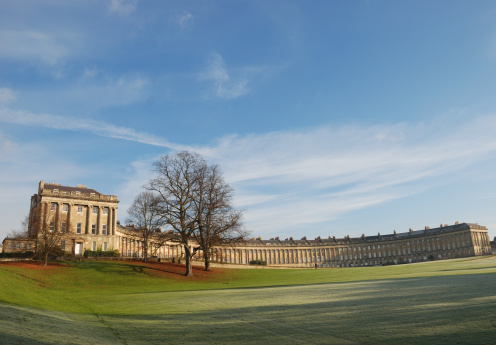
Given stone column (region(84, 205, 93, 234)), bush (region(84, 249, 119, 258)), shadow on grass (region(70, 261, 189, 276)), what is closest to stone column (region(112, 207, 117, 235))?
stone column (region(84, 205, 93, 234))

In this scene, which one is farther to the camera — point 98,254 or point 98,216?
point 98,216

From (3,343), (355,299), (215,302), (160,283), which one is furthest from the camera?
(160,283)

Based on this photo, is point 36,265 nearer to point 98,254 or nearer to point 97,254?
point 97,254

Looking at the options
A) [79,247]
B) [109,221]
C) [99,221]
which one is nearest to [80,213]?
[99,221]

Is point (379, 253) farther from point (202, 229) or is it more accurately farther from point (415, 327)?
point (415, 327)

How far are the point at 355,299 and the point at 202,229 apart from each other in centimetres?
4183

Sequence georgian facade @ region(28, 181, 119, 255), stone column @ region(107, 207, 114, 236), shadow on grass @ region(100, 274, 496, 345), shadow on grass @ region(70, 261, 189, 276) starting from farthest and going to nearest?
stone column @ region(107, 207, 114, 236)
georgian facade @ region(28, 181, 119, 255)
shadow on grass @ region(70, 261, 189, 276)
shadow on grass @ region(100, 274, 496, 345)

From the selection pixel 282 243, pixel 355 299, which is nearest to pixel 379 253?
pixel 282 243

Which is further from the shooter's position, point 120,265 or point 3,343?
point 120,265

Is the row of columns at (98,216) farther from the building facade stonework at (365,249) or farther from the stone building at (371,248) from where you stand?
the stone building at (371,248)

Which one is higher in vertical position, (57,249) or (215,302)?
(57,249)

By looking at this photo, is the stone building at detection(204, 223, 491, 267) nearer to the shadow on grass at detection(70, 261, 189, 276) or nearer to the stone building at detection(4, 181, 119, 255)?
the stone building at detection(4, 181, 119, 255)

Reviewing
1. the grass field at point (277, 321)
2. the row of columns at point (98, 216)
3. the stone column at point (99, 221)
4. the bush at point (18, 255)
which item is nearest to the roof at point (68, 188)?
the stone column at point (99, 221)

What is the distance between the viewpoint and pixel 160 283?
50.9 m
